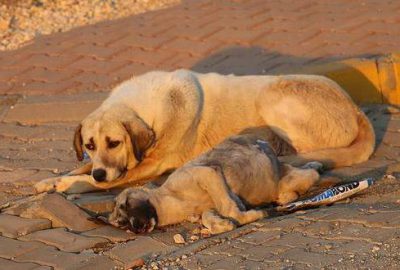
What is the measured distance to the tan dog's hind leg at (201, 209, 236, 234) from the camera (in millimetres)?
5059

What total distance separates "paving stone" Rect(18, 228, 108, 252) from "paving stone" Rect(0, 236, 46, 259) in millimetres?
57

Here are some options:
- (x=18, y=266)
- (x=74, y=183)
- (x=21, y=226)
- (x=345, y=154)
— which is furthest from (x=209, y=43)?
(x=18, y=266)

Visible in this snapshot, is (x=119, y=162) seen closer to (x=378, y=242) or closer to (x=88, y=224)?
(x=88, y=224)

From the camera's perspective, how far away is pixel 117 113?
6.26 meters

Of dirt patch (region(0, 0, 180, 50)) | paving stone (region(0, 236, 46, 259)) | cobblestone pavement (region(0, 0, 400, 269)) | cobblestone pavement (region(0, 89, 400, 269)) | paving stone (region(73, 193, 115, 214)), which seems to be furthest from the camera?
dirt patch (region(0, 0, 180, 50))

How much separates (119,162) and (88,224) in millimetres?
934

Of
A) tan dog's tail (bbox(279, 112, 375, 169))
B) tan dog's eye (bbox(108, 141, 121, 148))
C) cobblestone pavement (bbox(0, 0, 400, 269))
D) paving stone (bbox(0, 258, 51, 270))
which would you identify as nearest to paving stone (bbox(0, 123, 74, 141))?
cobblestone pavement (bbox(0, 0, 400, 269))

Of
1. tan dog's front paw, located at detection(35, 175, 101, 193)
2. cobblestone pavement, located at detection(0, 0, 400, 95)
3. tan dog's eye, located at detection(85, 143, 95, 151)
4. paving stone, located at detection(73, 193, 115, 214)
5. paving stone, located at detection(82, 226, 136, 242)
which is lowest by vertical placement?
cobblestone pavement, located at detection(0, 0, 400, 95)

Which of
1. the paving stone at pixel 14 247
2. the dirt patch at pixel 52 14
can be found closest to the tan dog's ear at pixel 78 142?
the paving stone at pixel 14 247

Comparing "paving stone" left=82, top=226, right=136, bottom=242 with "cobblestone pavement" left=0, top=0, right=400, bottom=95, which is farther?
"cobblestone pavement" left=0, top=0, right=400, bottom=95

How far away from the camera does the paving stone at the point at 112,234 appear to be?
5.09 metres

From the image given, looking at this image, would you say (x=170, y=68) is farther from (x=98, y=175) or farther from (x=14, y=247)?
(x=14, y=247)

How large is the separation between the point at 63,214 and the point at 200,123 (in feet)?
5.08

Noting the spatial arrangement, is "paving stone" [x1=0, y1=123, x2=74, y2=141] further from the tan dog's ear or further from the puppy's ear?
the puppy's ear
